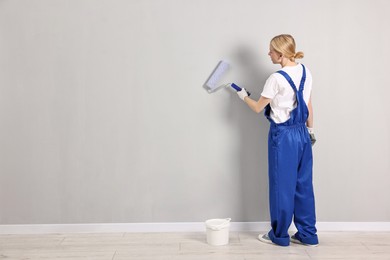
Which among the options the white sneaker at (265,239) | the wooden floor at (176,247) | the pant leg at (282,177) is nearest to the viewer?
the wooden floor at (176,247)

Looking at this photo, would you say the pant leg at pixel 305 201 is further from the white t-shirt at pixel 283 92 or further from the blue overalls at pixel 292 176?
the white t-shirt at pixel 283 92

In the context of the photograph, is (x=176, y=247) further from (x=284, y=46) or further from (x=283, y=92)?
(x=284, y=46)

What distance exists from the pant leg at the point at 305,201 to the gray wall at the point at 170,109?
29 cm

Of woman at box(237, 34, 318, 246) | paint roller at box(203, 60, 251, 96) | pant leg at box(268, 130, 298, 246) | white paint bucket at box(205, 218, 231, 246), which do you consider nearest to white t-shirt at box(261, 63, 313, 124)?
woman at box(237, 34, 318, 246)

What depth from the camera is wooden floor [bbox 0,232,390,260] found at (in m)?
2.69

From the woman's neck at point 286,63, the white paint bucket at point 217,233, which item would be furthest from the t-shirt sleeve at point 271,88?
the white paint bucket at point 217,233

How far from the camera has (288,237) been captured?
2.89m

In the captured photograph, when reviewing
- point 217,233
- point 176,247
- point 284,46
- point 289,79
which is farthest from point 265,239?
point 284,46

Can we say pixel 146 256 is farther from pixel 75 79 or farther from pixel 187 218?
pixel 75 79

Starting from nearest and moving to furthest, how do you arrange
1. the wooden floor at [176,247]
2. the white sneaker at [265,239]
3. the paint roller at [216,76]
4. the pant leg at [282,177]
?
the wooden floor at [176,247]
the pant leg at [282,177]
the white sneaker at [265,239]
the paint roller at [216,76]

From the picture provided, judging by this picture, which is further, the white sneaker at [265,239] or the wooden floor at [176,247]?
the white sneaker at [265,239]

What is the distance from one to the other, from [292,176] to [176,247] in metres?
0.80

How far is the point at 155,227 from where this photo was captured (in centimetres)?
315

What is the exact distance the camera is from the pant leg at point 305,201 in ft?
9.37
